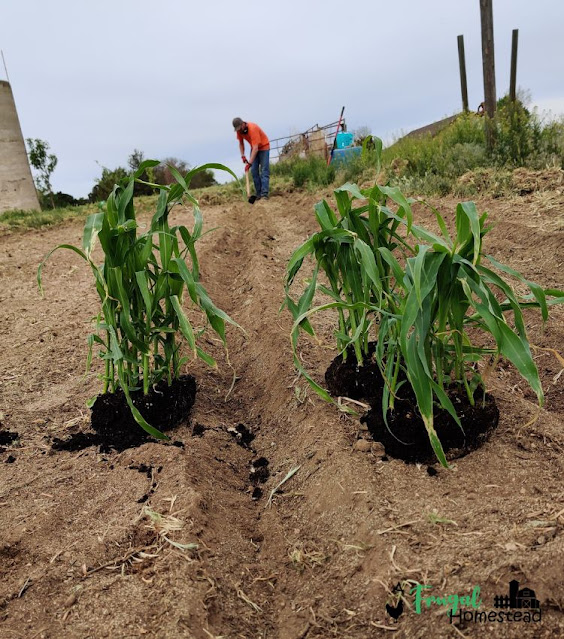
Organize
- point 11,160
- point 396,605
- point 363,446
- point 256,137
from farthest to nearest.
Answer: point 11,160 → point 256,137 → point 363,446 → point 396,605

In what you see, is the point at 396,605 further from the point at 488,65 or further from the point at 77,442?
the point at 488,65

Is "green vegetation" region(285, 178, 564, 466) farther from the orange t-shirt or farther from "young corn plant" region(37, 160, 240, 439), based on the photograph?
the orange t-shirt

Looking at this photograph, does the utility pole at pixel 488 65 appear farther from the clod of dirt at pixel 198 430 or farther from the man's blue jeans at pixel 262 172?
the clod of dirt at pixel 198 430

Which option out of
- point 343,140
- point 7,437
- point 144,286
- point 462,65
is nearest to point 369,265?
point 144,286

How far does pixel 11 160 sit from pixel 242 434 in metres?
11.4

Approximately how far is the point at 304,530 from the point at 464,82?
10.1 meters

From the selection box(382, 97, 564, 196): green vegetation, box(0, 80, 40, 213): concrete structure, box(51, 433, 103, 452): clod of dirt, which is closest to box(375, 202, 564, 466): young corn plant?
box(51, 433, 103, 452): clod of dirt

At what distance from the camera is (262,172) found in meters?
9.19

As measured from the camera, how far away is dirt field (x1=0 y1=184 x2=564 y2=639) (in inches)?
55.4

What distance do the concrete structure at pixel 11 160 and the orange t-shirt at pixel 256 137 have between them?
509 cm

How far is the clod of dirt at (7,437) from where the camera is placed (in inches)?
95.7

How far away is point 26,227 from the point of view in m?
8.42

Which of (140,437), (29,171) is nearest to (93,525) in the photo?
(140,437)

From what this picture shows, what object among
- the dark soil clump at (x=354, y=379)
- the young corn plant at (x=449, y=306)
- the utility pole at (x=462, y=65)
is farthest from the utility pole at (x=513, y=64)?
the young corn plant at (x=449, y=306)
